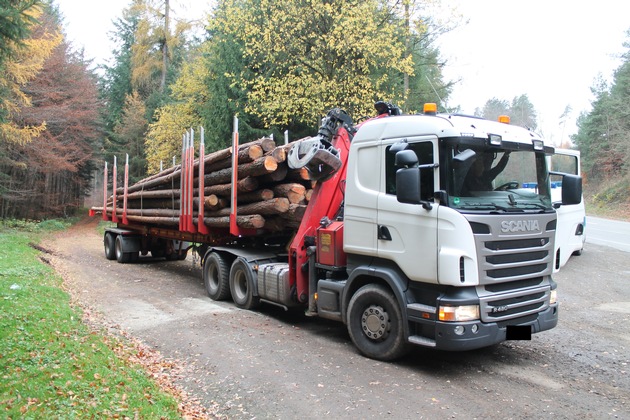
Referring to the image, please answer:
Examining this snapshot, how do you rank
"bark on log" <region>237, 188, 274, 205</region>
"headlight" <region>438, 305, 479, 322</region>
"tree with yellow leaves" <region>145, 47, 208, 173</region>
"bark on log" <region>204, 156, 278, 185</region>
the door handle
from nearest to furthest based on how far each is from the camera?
"headlight" <region>438, 305, 479, 322</region>
the door handle
"bark on log" <region>204, 156, 278, 185</region>
"bark on log" <region>237, 188, 274, 205</region>
"tree with yellow leaves" <region>145, 47, 208, 173</region>

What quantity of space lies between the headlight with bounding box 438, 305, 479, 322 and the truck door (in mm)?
340

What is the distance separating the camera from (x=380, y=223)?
612 cm

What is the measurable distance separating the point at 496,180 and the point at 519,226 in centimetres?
60

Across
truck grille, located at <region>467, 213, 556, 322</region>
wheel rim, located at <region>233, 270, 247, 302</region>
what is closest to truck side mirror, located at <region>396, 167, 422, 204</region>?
truck grille, located at <region>467, 213, 556, 322</region>

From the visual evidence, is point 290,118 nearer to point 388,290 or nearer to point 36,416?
point 388,290

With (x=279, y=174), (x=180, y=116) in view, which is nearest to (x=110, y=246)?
(x=279, y=174)

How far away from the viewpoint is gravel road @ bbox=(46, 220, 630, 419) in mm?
4852

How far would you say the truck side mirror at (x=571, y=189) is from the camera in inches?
258

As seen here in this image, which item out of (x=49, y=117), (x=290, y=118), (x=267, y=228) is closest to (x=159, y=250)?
(x=290, y=118)

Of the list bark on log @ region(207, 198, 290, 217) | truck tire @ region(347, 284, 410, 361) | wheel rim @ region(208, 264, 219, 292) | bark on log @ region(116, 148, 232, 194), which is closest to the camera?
truck tire @ region(347, 284, 410, 361)

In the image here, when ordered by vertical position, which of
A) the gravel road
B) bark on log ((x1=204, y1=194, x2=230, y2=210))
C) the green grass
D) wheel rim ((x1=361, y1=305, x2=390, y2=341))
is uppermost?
bark on log ((x1=204, y1=194, x2=230, y2=210))

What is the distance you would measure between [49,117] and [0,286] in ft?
74.8

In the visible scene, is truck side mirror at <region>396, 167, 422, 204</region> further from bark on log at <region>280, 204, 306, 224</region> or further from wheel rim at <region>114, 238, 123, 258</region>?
wheel rim at <region>114, 238, 123, 258</region>

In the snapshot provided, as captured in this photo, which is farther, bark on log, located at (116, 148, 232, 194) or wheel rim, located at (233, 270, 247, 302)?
bark on log, located at (116, 148, 232, 194)
